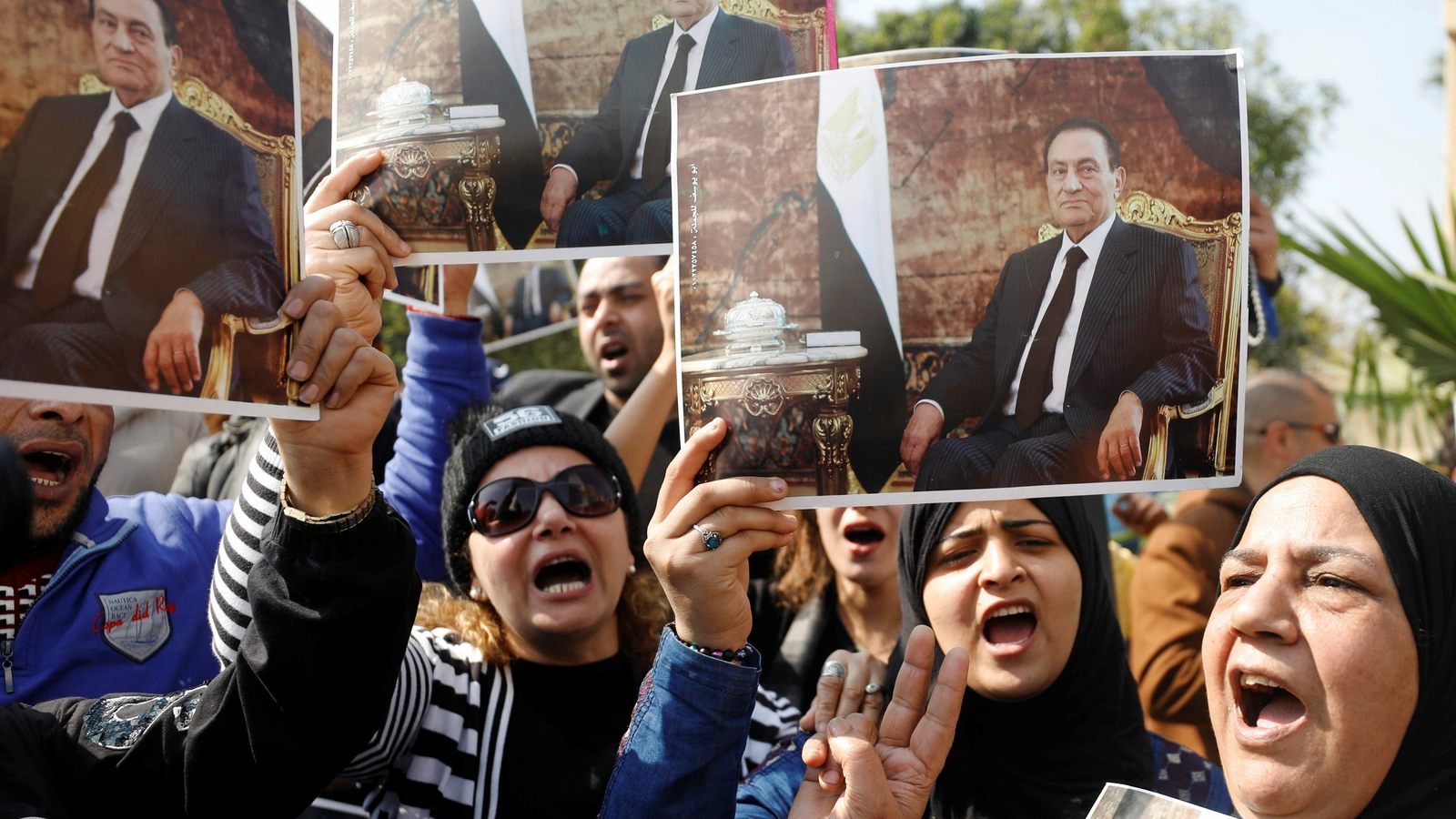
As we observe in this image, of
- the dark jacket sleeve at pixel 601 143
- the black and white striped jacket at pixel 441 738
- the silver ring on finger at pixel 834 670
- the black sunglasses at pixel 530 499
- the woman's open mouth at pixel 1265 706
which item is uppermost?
the dark jacket sleeve at pixel 601 143

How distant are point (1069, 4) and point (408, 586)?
18.6m

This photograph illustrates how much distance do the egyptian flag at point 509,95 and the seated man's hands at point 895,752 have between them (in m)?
1.05

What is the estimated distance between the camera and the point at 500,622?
281cm

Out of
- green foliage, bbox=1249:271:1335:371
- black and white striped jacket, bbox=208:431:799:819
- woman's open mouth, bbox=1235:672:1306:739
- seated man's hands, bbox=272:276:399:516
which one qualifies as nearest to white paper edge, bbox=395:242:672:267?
seated man's hands, bbox=272:276:399:516

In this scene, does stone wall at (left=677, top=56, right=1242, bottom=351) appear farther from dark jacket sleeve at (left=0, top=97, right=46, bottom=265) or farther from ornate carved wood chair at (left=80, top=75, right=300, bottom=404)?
dark jacket sleeve at (left=0, top=97, right=46, bottom=265)

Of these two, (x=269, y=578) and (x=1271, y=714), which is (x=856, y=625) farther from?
(x=269, y=578)

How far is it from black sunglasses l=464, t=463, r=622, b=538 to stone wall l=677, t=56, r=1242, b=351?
41.6 inches

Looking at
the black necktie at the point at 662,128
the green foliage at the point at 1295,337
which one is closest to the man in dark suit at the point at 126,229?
the black necktie at the point at 662,128

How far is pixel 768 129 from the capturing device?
1.90 m

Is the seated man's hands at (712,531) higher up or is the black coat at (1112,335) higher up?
the black coat at (1112,335)

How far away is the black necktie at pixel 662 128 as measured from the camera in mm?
2074

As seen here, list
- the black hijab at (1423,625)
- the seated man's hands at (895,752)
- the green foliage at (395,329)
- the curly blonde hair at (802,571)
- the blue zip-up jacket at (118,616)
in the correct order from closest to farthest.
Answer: the black hijab at (1423,625), the seated man's hands at (895,752), the blue zip-up jacket at (118,616), the curly blonde hair at (802,571), the green foliage at (395,329)

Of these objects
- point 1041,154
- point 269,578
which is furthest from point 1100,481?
point 269,578

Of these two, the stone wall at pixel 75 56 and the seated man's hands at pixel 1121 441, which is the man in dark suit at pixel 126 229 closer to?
the stone wall at pixel 75 56
